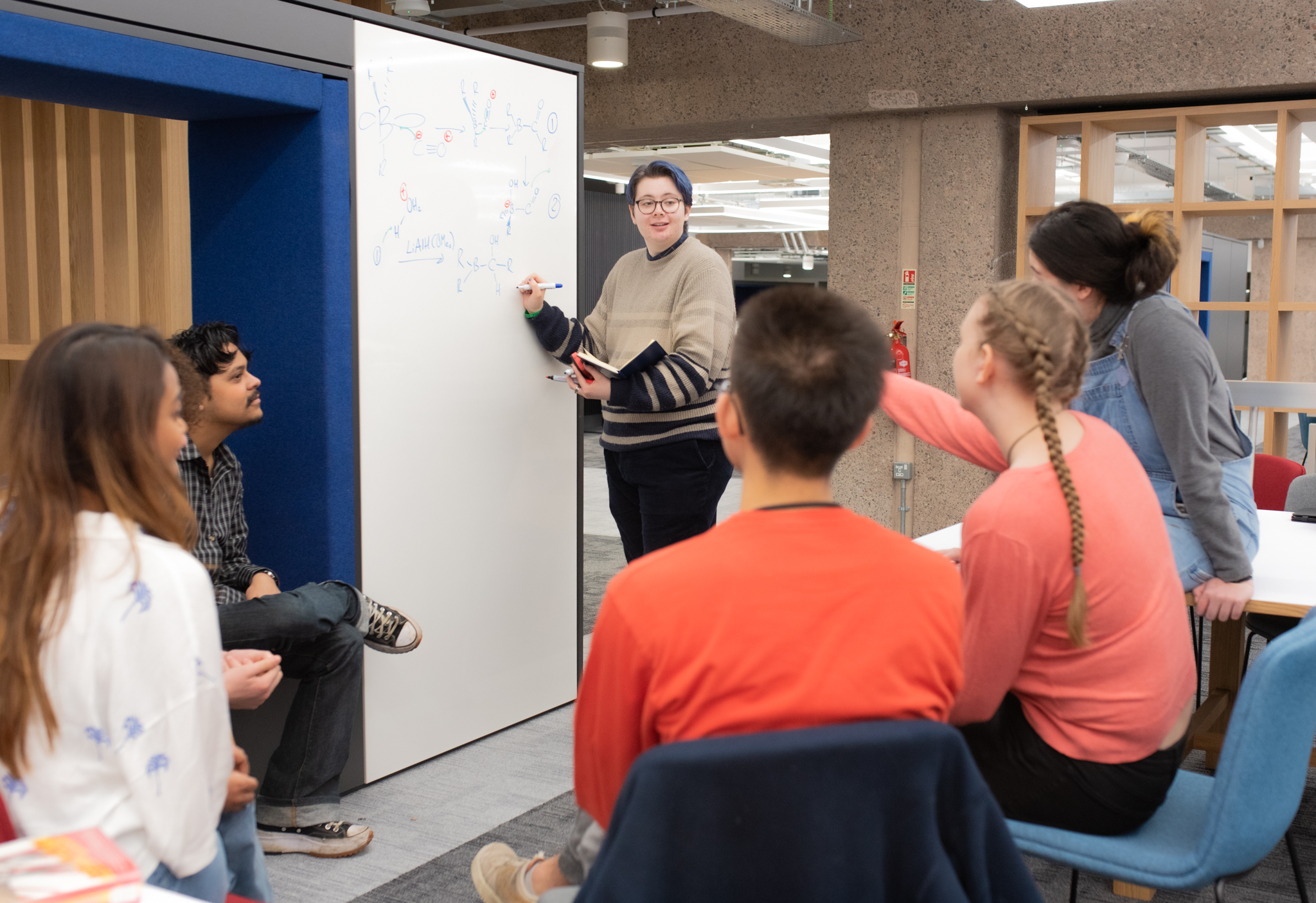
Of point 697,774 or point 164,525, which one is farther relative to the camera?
point 164,525

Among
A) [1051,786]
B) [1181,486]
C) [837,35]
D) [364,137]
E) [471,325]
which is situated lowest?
[1051,786]

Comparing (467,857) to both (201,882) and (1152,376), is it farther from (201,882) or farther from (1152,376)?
(1152,376)

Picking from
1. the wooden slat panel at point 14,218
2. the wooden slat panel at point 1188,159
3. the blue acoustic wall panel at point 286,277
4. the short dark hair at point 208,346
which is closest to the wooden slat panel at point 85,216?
the wooden slat panel at point 14,218

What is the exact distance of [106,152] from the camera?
3.56 m

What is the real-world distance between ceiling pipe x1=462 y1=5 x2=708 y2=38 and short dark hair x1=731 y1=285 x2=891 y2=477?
4.47 metres

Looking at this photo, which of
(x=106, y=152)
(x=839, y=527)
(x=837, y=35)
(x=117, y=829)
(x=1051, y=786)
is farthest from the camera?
(x=837, y=35)

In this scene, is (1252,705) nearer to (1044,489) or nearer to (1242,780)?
(1242,780)

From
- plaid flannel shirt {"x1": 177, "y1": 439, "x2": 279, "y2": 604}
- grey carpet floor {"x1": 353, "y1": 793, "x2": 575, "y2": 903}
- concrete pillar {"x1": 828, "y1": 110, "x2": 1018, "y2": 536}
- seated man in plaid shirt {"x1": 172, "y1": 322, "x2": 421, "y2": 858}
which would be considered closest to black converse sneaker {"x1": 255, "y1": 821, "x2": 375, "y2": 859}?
seated man in plaid shirt {"x1": 172, "y1": 322, "x2": 421, "y2": 858}

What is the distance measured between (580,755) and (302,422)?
1.58 meters

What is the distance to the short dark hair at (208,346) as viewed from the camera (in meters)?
2.34

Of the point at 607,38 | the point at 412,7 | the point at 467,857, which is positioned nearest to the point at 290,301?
the point at 467,857

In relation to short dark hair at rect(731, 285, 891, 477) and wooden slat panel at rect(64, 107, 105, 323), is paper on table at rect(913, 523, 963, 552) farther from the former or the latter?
wooden slat panel at rect(64, 107, 105, 323)

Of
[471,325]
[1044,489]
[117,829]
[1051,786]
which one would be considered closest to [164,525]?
[117,829]

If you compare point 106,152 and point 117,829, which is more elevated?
point 106,152
